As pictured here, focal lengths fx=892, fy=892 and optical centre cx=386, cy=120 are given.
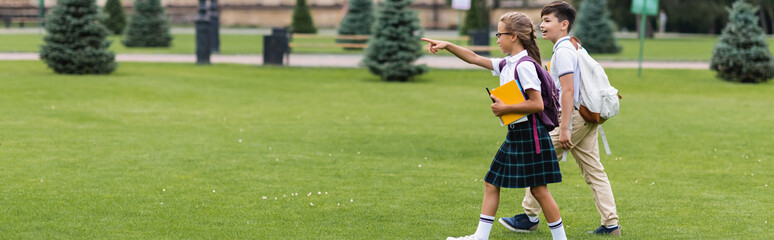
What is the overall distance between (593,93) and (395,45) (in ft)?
47.7

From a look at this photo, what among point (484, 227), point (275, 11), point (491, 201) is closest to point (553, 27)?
point (491, 201)

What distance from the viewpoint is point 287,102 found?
15.2 metres

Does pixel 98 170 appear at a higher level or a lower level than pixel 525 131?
lower

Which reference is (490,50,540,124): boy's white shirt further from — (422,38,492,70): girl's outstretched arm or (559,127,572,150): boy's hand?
(559,127,572,150): boy's hand

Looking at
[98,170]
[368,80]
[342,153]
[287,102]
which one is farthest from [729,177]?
[368,80]

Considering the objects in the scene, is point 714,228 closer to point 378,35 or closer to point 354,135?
point 354,135

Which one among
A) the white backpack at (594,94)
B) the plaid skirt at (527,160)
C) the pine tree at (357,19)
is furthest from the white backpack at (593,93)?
the pine tree at (357,19)

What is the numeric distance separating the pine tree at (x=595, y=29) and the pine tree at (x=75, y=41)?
65.4 feet

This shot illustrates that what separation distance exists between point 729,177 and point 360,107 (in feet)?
23.9

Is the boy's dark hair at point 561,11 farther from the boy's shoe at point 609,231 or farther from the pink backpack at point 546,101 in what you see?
the boy's shoe at point 609,231

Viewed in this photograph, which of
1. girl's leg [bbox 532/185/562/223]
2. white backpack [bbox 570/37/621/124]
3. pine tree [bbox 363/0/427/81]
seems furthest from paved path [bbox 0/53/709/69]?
girl's leg [bbox 532/185/562/223]

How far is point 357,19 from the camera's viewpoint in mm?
39031

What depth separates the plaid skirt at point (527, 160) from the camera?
5113mm

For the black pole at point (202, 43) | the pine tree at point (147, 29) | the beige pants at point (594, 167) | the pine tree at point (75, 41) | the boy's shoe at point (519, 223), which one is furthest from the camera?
the pine tree at point (147, 29)
